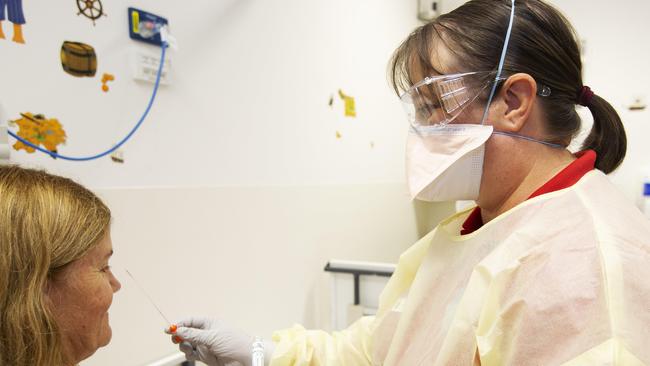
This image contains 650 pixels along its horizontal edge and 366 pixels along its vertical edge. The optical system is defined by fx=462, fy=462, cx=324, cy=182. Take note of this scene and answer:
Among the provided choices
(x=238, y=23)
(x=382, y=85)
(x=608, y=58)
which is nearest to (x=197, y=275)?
(x=238, y=23)

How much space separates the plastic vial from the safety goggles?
2.22ft

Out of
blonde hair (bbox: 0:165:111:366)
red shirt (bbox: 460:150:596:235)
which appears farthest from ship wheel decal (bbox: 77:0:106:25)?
red shirt (bbox: 460:150:596:235)

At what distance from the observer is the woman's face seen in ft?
2.58

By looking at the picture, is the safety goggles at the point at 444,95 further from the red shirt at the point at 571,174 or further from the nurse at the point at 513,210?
the red shirt at the point at 571,174

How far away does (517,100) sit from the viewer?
0.87 metres

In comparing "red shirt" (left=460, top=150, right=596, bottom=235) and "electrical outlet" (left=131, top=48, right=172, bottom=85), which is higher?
"electrical outlet" (left=131, top=48, right=172, bottom=85)

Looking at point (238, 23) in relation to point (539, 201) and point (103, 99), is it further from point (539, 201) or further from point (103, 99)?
point (539, 201)

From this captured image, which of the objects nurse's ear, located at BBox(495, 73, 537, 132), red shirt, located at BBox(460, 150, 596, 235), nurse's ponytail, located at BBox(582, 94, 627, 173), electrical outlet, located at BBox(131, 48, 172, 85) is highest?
electrical outlet, located at BBox(131, 48, 172, 85)

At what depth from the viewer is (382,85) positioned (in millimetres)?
2758

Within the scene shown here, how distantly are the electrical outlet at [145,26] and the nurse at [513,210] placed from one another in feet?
2.60

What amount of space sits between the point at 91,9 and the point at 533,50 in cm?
112

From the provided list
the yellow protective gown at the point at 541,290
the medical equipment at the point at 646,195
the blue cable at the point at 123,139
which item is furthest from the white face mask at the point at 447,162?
the medical equipment at the point at 646,195

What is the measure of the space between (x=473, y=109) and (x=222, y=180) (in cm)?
102

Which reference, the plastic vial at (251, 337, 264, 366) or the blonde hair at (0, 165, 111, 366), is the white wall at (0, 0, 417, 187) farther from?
the plastic vial at (251, 337, 264, 366)
